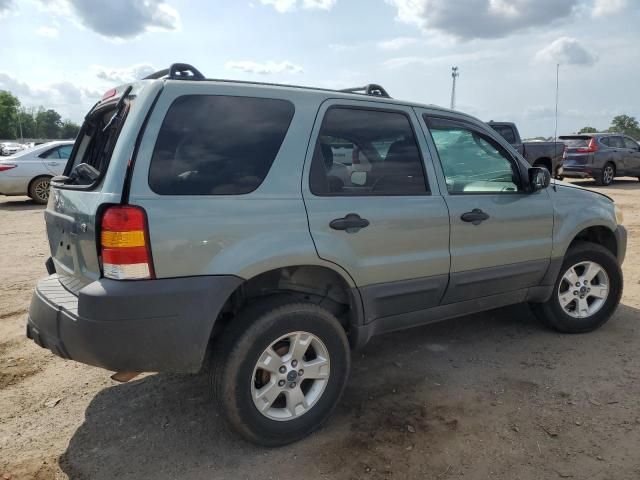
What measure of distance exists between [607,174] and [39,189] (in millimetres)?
15632

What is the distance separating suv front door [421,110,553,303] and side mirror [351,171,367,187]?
1.96 ft

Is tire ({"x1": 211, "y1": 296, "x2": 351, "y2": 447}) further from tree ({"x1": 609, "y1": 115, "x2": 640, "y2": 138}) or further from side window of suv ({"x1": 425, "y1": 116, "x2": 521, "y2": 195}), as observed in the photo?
tree ({"x1": 609, "y1": 115, "x2": 640, "y2": 138})

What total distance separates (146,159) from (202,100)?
43 cm

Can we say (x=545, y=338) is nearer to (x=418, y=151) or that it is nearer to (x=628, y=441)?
(x=628, y=441)

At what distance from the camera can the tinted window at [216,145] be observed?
8.03ft

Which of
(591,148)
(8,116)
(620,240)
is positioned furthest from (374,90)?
(8,116)

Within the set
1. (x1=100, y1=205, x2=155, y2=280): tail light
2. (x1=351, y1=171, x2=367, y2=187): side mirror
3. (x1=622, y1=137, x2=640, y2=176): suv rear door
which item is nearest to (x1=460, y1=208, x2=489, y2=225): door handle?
(x1=351, y1=171, x2=367, y2=187): side mirror

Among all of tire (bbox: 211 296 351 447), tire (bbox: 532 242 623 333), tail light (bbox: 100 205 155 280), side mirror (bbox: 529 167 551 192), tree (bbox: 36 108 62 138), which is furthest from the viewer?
tree (bbox: 36 108 62 138)

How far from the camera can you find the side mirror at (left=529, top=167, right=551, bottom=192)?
12.1 ft

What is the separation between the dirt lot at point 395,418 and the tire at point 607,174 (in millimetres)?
12636

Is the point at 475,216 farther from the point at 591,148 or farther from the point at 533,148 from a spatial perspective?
the point at 591,148

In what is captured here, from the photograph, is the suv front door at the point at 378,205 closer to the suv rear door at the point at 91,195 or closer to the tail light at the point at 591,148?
the suv rear door at the point at 91,195

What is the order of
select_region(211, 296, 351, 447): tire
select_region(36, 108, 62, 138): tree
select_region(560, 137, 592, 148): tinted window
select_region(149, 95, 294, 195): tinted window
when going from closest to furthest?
select_region(149, 95, 294, 195): tinted window, select_region(211, 296, 351, 447): tire, select_region(560, 137, 592, 148): tinted window, select_region(36, 108, 62, 138): tree

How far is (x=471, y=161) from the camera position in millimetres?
3637
